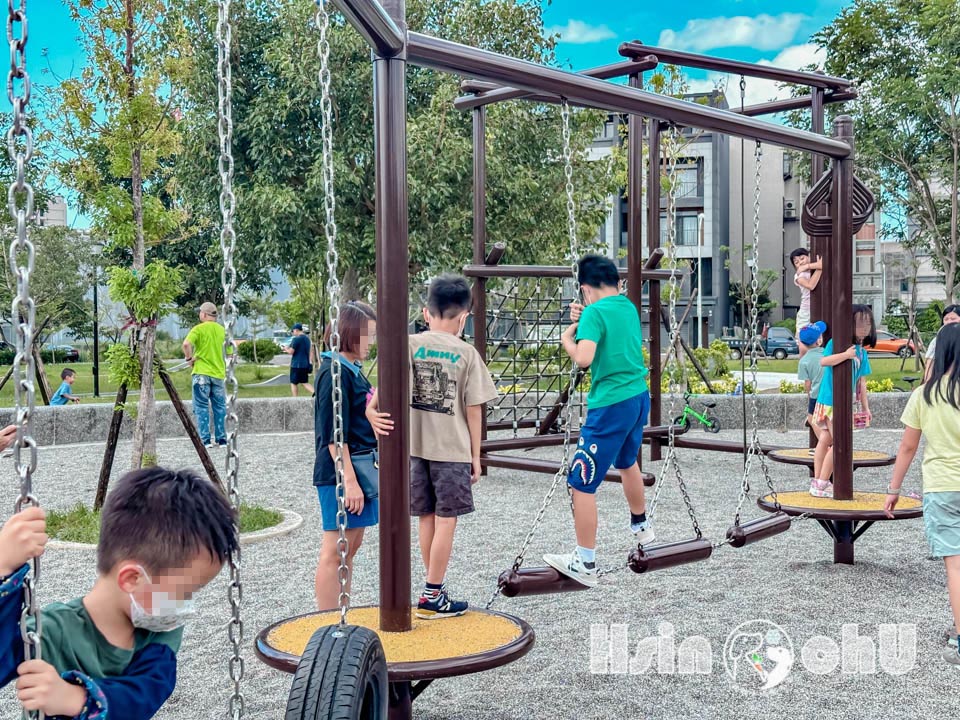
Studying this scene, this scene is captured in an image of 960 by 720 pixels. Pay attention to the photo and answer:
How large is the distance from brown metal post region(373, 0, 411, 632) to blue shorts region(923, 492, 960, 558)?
2.28 m

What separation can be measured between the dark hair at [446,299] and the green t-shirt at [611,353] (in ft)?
1.97

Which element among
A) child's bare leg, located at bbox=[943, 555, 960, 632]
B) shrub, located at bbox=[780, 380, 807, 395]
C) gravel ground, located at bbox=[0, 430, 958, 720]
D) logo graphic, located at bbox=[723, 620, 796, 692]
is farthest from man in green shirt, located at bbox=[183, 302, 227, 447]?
child's bare leg, located at bbox=[943, 555, 960, 632]

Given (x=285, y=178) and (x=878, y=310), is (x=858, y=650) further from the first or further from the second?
(x=878, y=310)

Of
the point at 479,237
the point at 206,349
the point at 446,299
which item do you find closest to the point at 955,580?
the point at 446,299

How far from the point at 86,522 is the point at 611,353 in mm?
4524

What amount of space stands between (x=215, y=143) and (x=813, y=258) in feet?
43.3

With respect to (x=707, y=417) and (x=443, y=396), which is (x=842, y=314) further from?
(x=707, y=417)

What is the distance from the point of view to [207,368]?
11.3m

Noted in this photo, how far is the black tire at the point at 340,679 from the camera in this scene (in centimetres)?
242

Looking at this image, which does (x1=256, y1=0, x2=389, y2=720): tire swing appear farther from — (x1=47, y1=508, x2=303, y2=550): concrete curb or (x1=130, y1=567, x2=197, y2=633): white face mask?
(x1=47, y1=508, x2=303, y2=550): concrete curb

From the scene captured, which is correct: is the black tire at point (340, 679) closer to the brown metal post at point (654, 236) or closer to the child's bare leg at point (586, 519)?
the child's bare leg at point (586, 519)

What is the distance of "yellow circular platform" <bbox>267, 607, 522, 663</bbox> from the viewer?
3.15m

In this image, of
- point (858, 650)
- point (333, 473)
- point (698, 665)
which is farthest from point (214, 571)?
point (858, 650)

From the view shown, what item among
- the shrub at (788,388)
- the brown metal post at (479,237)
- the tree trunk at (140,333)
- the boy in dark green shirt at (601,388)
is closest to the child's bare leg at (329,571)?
the boy in dark green shirt at (601,388)
